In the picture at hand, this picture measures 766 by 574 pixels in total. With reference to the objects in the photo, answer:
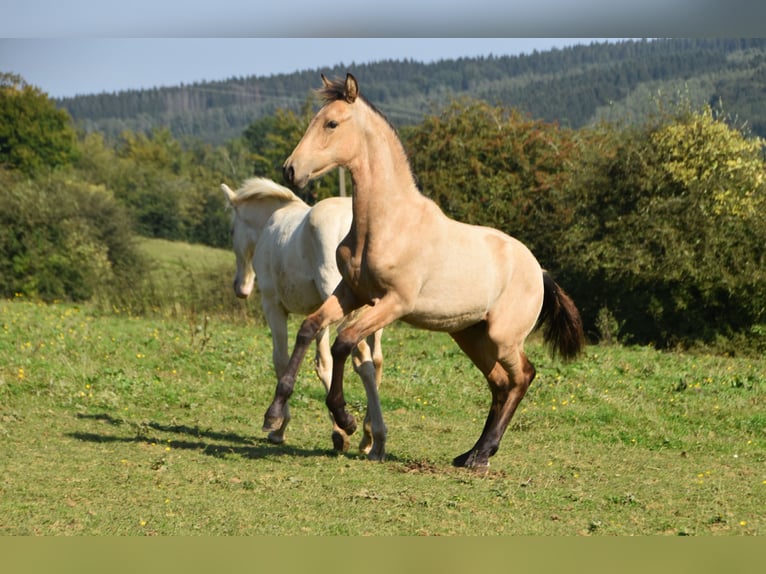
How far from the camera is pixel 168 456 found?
7.94 m

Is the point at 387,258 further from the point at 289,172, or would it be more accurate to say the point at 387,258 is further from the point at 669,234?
the point at 669,234

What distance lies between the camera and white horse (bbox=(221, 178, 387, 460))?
8055 millimetres

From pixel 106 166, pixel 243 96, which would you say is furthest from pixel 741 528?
pixel 243 96

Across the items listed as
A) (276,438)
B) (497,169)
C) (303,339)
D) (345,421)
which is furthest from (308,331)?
(497,169)

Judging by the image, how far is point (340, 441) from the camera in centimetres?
823

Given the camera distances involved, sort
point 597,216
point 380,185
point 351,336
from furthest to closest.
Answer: point 597,216 < point 380,185 < point 351,336

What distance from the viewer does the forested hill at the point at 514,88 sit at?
51.9 metres

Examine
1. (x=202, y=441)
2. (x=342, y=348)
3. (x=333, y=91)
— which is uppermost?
(x=333, y=91)

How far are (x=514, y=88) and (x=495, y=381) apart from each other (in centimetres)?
7926

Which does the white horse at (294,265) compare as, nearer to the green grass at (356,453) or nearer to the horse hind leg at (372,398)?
the horse hind leg at (372,398)

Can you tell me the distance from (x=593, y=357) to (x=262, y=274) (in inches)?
255

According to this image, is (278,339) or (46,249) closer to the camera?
(278,339)

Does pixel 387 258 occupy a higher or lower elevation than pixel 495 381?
higher

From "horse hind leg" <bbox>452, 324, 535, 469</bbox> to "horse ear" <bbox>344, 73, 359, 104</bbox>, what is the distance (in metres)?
2.01
